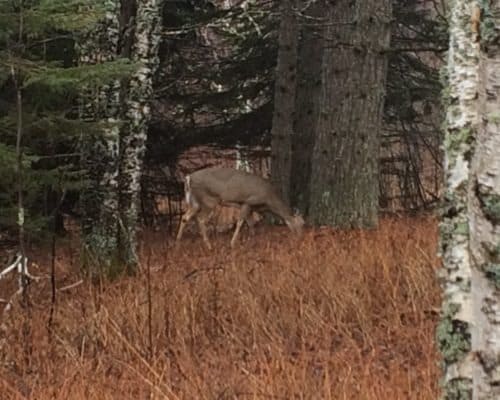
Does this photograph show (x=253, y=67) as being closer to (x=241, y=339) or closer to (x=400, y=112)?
(x=400, y=112)

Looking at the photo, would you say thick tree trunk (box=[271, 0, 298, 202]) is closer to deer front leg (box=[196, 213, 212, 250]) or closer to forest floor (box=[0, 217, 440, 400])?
deer front leg (box=[196, 213, 212, 250])

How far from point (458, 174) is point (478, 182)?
648 millimetres

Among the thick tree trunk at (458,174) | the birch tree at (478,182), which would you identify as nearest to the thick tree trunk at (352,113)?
the thick tree trunk at (458,174)

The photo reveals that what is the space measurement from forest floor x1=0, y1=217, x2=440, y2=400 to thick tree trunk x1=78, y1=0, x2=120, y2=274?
33.7 inches

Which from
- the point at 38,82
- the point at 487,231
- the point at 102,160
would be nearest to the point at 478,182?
the point at 487,231

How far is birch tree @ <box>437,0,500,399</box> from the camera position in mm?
1970

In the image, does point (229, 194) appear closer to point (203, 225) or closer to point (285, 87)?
point (285, 87)

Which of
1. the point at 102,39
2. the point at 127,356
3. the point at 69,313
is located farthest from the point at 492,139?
the point at 102,39

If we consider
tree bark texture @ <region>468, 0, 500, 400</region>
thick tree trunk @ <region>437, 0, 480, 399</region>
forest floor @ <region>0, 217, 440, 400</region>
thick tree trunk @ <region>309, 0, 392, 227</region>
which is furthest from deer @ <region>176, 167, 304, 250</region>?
tree bark texture @ <region>468, 0, 500, 400</region>

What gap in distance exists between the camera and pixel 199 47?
16.0 m

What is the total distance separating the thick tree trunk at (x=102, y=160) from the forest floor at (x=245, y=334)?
33.7 inches

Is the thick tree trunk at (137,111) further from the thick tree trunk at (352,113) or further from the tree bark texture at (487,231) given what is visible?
the tree bark texture at (487,231)

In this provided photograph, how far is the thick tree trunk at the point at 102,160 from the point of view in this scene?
8523 mm

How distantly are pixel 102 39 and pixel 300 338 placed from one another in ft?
12.6
